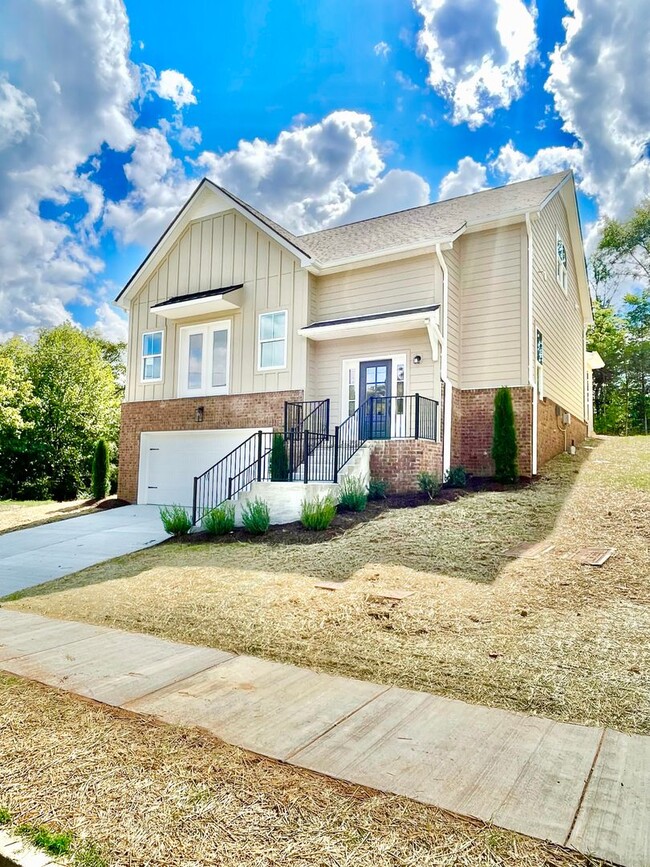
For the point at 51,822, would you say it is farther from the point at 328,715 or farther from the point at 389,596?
the point at 389,596

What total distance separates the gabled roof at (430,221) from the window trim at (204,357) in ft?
10.5

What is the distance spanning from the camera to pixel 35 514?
14766mm

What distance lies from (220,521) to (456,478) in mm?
5128

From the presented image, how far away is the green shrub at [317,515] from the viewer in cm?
905

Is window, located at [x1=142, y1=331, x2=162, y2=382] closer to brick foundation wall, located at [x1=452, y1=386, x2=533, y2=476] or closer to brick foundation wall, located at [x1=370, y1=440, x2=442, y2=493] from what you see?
brick foundation wall, located at [x1=370, y1=440, x2=442, y2=493]

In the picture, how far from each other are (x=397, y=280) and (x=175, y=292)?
21.7 feet

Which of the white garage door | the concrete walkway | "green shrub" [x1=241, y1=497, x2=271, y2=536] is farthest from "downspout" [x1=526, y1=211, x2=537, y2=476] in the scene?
the concrete walkway

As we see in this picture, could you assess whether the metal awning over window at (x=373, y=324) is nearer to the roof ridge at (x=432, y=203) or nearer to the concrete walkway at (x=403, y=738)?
the roof ridge at (x=432, y=203)

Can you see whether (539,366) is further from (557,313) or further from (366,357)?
(366,357)

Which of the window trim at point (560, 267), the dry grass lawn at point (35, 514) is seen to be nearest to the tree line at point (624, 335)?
the window trim at point (560, 267)

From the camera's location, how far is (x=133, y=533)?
1118 centimetres

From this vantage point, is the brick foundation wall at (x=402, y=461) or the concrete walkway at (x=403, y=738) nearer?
the concrete walkway at (x=403, y=738)

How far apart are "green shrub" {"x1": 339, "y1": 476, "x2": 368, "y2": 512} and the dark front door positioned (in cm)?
181

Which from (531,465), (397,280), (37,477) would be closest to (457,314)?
(397,280)
